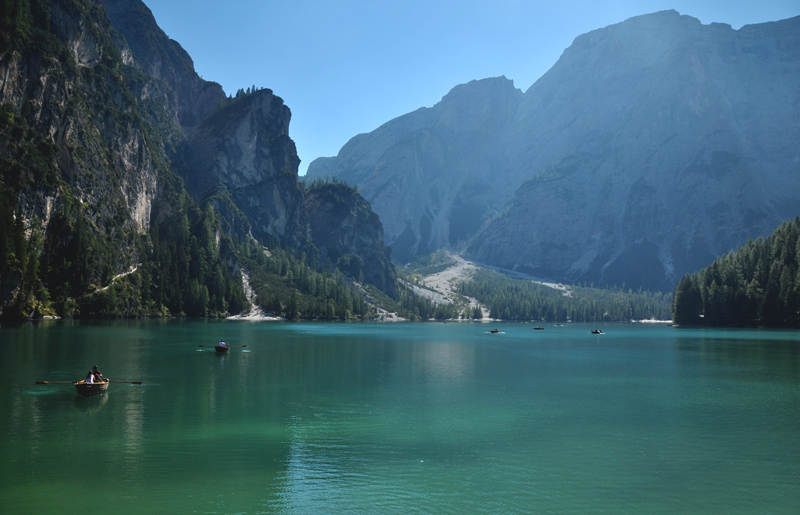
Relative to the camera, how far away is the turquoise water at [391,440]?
24891mm

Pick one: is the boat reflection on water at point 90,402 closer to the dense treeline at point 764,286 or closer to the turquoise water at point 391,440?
the turquoise water at point 391,440

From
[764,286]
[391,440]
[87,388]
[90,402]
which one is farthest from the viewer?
[764,286]

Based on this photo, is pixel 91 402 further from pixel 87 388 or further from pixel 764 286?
pixel 764 286

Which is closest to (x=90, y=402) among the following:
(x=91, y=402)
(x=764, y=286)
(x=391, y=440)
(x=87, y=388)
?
(x=91, y=402)

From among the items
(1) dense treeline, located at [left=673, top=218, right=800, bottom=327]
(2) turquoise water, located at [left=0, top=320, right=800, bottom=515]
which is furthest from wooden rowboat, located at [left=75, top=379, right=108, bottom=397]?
(1) dense treeline, located at [left=673, top=218, right=800, bottom=327]

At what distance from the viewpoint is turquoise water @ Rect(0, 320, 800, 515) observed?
24891 millimetres

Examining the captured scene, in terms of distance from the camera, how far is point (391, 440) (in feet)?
116

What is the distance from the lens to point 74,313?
168m

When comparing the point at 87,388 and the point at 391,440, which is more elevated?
the point at 87,388

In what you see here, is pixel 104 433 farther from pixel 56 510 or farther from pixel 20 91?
pixel 20 91

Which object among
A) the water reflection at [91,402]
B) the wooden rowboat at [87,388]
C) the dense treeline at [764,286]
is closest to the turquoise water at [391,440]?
the water reflection at [91,402]

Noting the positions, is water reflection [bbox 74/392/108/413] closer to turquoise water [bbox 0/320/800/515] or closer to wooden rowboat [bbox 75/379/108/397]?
turquoise water [bbox 0/320/800/515]

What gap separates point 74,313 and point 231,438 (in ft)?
531

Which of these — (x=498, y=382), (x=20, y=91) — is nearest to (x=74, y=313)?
(x=20, y=91)
